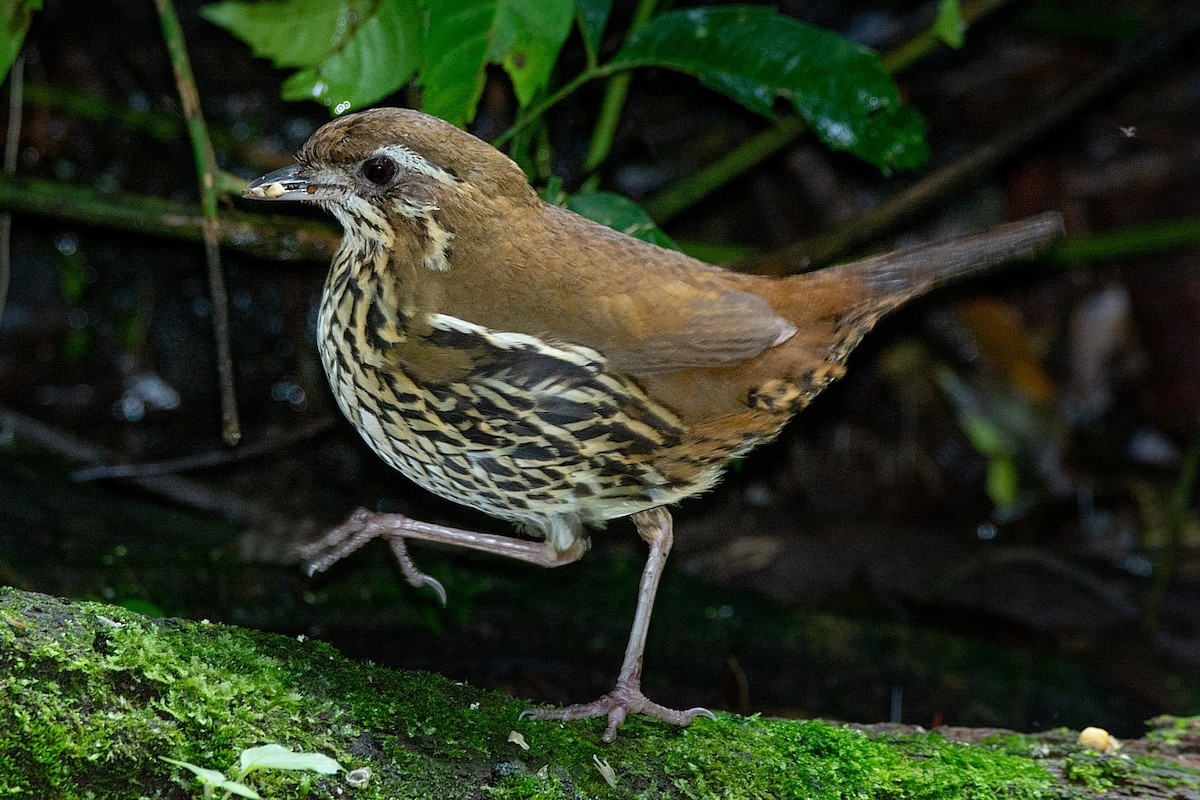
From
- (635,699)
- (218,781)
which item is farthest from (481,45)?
(218,781)

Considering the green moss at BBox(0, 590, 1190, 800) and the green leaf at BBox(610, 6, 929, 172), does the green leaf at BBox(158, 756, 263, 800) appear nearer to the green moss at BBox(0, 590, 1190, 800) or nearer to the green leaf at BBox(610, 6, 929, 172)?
the green moss at BBox(0, 590, 1190, 800)

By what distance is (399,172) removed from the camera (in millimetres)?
2740

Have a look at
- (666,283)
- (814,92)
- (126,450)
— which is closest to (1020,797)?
(666,283)

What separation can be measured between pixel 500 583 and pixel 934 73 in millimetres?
3691

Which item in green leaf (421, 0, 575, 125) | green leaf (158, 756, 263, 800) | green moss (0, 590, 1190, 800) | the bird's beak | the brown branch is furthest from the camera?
the brown branch

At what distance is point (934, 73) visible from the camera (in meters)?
6.40

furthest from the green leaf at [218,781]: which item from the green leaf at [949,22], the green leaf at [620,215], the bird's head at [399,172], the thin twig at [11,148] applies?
the green leaf at [949,22]

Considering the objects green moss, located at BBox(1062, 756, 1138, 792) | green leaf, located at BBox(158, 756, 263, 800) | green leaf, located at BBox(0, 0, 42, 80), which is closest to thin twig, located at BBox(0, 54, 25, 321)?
green leaf, located at BBox(0, 0, 42, 80)

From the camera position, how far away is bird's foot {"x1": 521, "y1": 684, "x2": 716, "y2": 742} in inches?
109

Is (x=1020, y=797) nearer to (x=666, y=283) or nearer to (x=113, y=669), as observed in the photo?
(x=666, y=283)

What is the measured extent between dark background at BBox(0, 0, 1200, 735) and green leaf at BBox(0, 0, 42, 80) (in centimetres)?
127

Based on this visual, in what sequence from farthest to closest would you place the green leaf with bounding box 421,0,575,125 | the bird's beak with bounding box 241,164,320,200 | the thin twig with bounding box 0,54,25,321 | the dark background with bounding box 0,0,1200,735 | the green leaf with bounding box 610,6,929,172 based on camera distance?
the thin twig with bounding box 0,54,25,321 → the dark background with bounding box 0,0,1200,735 → the green leaf with bounding box 610,6,929,172 → the green leaf with bounding box 421,0,575,125 → the bird's beak with bounding box 241,164,320,200

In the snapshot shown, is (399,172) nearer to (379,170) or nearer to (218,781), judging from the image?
(379,170)

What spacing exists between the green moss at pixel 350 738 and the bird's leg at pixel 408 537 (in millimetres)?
459
